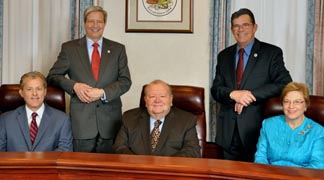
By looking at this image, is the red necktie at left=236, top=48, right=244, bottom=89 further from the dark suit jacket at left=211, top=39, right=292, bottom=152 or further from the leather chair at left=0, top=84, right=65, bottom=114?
the leather chair at left=0, top=84, right=65, bottom=114

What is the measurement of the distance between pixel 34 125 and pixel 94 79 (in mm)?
560

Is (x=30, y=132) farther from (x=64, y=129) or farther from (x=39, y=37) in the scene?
(x=39, y=37)

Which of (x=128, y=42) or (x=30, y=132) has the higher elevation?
(x=128, y=42)

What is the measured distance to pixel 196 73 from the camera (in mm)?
4449

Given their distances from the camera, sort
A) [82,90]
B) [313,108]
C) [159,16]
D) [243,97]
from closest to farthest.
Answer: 1. [313,108]
2. [243,97]
3. [82,90]
4. [159,16]

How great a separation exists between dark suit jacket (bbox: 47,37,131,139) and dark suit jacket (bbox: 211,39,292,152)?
688 millimetres

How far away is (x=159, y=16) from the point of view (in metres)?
4.43

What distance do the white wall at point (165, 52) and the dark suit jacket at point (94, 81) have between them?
1016mm

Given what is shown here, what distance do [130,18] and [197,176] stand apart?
2.78 meters

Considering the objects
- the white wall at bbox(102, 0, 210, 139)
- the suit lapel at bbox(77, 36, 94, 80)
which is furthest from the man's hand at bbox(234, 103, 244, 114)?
the white wall at bbox(102, 0, 210, 139)

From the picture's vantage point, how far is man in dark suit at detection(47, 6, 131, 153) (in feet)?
11.1

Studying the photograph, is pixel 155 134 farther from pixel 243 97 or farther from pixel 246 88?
pixel 246 88

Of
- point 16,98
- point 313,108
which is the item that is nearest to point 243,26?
point 313,108

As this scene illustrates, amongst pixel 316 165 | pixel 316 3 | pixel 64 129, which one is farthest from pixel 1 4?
pixel 316 165
